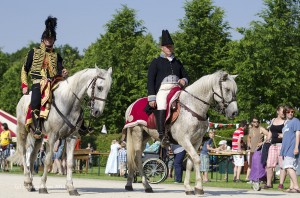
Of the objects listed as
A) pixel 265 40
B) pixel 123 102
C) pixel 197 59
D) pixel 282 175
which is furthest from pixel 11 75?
pixel 282 175

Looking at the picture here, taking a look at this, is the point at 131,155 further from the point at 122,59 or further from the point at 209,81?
the point at 122,59

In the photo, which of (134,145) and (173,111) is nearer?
(173,111)

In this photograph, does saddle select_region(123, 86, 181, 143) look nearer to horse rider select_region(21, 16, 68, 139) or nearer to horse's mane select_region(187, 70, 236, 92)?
horse's mane select_region(187, 70, 236, 92)

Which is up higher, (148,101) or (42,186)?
(148,101)

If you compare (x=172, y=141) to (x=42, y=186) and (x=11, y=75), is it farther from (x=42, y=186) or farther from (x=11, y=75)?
(x=11, y=75)

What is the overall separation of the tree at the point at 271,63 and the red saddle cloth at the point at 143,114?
36.4 metres

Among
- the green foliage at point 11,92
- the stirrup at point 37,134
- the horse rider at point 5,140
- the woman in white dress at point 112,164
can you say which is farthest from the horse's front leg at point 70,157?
the green foliage at point 11,92

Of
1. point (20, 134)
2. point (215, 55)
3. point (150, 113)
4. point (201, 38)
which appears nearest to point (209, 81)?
point (150, 113)

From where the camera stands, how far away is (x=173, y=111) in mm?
15797

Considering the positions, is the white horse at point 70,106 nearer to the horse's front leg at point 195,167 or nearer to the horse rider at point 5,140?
the horse's front leg at point 195,167

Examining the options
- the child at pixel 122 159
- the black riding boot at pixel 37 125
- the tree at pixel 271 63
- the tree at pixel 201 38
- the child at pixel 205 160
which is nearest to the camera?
the black riding boot at pixel 37 125

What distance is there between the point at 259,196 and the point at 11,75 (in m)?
81.6

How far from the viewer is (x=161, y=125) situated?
51.5 ft

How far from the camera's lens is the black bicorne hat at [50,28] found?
16750 millimetres
